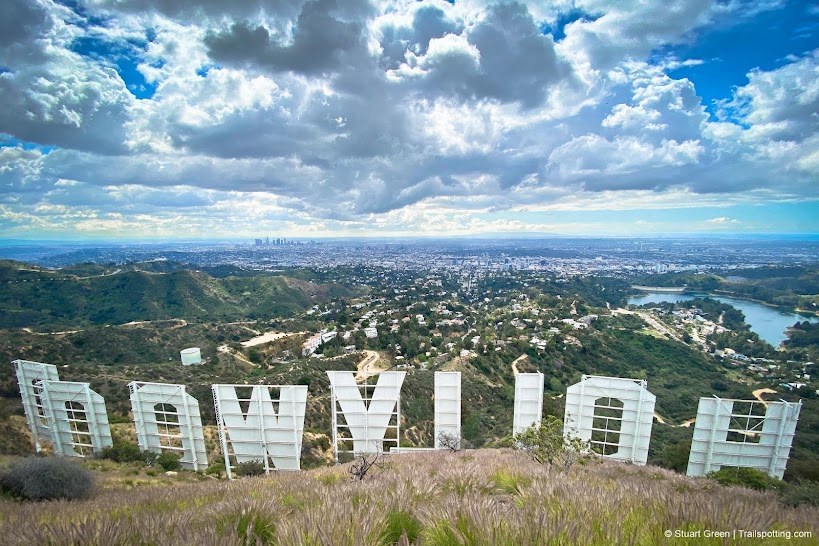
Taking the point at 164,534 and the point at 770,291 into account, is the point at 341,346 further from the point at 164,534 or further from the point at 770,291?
the point at 770,291

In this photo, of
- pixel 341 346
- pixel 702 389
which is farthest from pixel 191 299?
pixel 702 389

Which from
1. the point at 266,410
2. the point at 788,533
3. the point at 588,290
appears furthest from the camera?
the point at 588,290

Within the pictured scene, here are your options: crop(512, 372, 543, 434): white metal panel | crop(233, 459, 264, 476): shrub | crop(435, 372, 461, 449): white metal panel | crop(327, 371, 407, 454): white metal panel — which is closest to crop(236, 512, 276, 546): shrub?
crop(327, 371, 407, 454): white metal panel

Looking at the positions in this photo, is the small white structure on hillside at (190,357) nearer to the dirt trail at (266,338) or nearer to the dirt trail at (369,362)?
the dirt trail at (266,338)

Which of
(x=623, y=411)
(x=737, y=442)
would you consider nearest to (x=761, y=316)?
(x=737, y=442)

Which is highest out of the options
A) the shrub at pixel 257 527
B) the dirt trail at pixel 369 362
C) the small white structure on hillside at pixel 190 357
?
the shrub at pixel 257 527

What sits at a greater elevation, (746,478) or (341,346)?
(746,478)

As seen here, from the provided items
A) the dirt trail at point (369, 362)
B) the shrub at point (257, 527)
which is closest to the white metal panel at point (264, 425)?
the shrub at point (257, 527)
